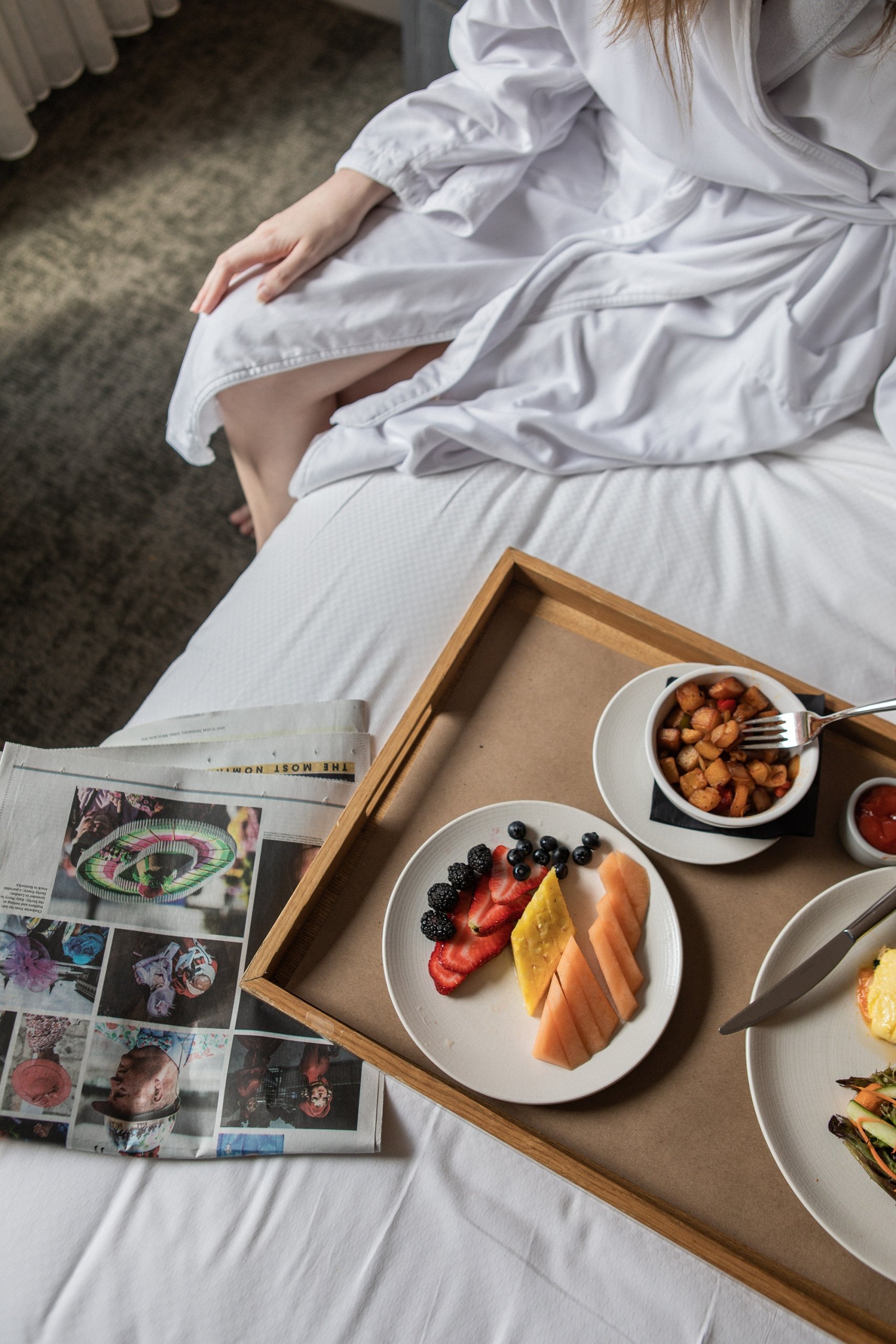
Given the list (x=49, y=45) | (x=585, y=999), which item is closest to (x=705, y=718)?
(x=585, y=999)

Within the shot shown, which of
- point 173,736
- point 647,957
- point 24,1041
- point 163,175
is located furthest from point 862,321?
point 163,175

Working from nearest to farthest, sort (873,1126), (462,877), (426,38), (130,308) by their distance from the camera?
(873,1126), (462,877), (426,38), (130,308)

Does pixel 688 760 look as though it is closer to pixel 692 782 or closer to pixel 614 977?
pixel 692 782

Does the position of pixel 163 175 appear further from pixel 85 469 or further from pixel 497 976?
pixel 497 976

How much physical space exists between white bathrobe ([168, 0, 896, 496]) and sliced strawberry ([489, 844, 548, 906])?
0.48 m

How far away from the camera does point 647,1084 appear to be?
726 mm

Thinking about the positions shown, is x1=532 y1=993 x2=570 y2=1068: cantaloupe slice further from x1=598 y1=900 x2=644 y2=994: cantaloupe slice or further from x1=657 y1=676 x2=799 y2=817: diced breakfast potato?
x1=657 y1=676 x2=799 y2=817: diced breakfast potato

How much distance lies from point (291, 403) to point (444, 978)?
700mm

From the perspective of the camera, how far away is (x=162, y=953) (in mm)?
825

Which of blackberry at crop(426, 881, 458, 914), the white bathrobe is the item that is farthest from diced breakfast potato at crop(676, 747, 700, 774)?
the white bathrobe

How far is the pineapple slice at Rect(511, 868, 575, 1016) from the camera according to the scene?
73cm

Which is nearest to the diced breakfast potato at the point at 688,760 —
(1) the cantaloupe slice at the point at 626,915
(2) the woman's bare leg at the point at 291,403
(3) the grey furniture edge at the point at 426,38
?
(1) the cantaloupe slice at the point at 626,915

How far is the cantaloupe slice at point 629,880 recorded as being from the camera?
762 millimetres

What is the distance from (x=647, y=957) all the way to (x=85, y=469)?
1289mm
